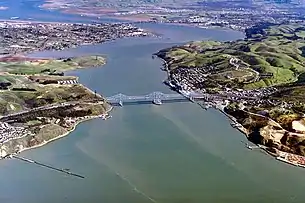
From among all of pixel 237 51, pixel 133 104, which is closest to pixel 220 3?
pixel 237 51

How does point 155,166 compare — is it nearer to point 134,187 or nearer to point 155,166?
point 155,166

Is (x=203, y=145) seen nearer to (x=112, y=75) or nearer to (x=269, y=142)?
(x=269, y=142)

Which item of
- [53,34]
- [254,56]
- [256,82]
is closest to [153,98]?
[256,82]

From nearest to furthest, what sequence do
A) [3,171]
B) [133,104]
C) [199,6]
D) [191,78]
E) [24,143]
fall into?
[3,171]
[24,143]
[133,104]
[191,78]
[199,6]

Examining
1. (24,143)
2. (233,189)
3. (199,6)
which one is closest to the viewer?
(233,189)

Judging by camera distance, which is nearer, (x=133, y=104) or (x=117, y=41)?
(x=133, y=104)

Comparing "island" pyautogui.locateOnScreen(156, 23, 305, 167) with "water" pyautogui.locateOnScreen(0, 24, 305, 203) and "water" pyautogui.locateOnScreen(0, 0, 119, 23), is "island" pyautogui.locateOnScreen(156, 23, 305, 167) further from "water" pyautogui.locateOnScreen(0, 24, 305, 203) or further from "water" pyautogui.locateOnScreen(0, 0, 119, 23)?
"water" pyautogui.locateOnScreen(0, 0, 119, 23)

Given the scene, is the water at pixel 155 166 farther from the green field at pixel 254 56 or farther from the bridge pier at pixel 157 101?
the green field at pixel 254 56

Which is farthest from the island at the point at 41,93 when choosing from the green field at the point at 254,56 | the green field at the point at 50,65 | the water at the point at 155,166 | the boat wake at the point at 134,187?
the green field at the point at 254,56
